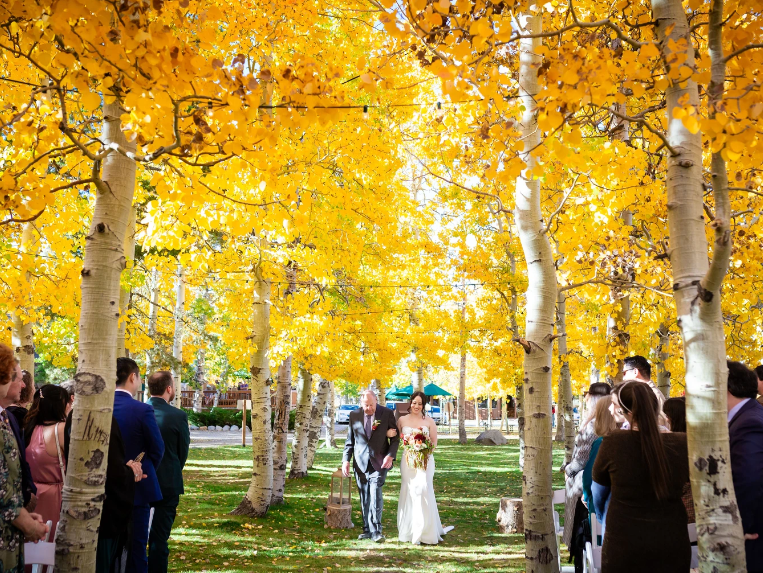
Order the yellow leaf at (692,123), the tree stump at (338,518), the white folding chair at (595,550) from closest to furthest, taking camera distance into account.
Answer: the yellow leaf at (692,123), the white folding chair at (595,550), the tree stump at (338,518)

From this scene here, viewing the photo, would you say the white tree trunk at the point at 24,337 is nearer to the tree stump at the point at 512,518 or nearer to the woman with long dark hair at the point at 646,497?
the tree stump at the point at 512,518

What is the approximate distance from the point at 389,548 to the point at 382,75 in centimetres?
589

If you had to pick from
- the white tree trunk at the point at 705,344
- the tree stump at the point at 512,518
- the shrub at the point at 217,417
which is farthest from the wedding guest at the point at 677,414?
the shrub at the point at 217,417

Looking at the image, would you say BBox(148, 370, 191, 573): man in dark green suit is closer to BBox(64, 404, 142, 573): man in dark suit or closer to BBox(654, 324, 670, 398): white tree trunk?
BBox(64, 404, 142, 573): man in dark suit

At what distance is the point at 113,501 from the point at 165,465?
1238 mm

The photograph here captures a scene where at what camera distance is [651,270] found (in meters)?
8.13

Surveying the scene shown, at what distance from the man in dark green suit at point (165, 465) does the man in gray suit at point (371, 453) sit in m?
3.01

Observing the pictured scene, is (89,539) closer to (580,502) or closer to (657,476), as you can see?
(657,476)

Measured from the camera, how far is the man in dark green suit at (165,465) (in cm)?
537

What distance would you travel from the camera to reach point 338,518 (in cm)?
870

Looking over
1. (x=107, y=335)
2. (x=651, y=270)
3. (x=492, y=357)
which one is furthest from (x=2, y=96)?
(x=492, y=357)

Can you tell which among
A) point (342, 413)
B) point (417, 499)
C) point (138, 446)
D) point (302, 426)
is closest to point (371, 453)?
point (417, 499)

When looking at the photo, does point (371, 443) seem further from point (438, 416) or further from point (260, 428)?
point (438, 416)

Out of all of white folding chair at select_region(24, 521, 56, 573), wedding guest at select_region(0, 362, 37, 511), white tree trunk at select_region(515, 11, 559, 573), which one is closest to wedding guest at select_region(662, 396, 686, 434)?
white tree trunk at select_region(515, 11, 559, 573)
